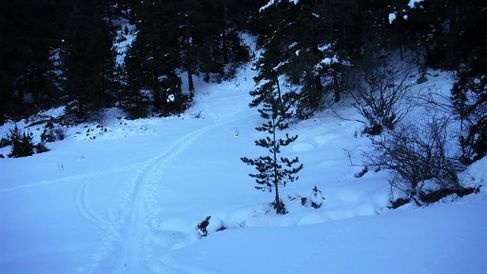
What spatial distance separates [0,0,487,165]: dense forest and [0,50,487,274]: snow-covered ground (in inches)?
104

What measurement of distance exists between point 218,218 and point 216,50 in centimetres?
3139

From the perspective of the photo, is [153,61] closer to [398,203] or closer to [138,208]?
[138,208]

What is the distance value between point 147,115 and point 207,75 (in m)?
9.89

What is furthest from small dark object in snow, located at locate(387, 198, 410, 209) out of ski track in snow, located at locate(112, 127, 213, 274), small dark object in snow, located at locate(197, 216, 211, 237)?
ski track in snow, located at locate(112, 127, 213, 274)

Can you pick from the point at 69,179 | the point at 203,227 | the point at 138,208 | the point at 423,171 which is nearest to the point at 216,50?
the point at 69,179

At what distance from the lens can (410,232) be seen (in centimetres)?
572

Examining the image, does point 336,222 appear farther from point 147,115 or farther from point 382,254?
point 147,115

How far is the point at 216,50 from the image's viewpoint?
123 feet

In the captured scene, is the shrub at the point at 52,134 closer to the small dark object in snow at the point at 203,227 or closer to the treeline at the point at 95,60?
the treeline at the point at 95,60

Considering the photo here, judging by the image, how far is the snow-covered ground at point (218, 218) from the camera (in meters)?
5.43

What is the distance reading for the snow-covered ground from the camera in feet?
17.8

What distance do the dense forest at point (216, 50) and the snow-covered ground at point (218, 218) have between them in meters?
2.65

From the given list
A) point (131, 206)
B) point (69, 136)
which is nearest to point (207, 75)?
point (69, 136)

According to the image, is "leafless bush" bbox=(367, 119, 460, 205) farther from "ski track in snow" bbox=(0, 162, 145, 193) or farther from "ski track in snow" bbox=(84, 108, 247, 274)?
"ski track in snow" bbox=(0, 162, 145, 193)
